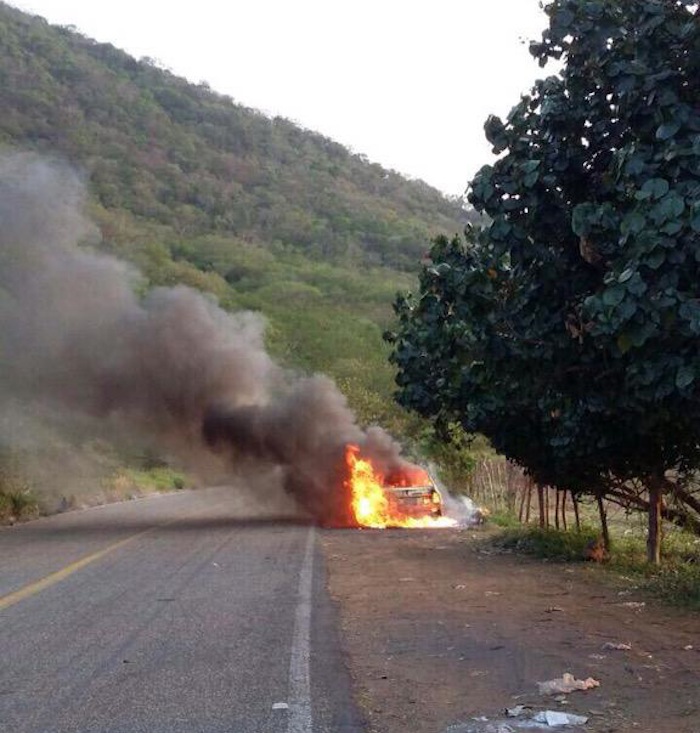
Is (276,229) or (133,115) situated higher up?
(133,115)

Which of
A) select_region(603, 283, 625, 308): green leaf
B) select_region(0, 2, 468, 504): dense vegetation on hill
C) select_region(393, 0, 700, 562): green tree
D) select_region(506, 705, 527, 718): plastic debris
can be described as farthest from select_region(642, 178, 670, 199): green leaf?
select_region(0, 2, 468, 504): dense vegetation on hill

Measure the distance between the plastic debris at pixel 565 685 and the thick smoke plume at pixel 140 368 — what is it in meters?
16.8

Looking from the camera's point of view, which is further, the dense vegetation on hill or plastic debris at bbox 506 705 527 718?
the dense vegetation on hill

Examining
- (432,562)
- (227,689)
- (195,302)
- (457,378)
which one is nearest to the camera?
(227,689)

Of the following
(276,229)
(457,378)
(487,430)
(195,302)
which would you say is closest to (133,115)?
(276,229)

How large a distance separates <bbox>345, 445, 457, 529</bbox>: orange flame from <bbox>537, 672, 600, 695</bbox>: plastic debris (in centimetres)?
1612

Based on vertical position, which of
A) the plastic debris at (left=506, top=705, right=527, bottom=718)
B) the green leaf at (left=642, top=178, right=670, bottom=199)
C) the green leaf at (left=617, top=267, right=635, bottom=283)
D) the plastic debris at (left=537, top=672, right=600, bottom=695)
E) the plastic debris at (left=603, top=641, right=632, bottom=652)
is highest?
the green leaf at (left=642, top=178, right=670, bottom=199)

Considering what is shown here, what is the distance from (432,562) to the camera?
51.3 feet

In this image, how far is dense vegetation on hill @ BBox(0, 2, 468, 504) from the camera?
48.8 metres

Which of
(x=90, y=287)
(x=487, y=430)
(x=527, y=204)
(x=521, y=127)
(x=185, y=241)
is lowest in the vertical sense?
(x=487, y=430)

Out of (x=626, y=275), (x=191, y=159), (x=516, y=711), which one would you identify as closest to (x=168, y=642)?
(x=516, y=711)

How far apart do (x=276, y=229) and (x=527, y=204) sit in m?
59.5

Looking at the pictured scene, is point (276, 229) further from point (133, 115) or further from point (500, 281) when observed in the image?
point (500, 281)

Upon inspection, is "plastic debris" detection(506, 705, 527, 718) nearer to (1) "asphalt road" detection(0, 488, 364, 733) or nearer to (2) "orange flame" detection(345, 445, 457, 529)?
(1) "asphalt road" detection(0, 488, 364, 733)
